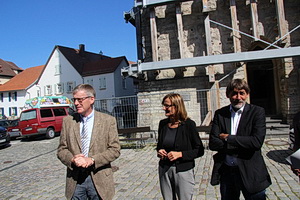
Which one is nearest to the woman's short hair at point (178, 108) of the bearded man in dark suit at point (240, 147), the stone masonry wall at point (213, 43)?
the bearded man in dark suit at point (240, 147)

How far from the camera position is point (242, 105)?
262 centimetres

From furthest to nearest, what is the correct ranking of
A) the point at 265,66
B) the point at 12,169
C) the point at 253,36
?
the point at 265,66 → the point at 253,36 → the point at 12,169

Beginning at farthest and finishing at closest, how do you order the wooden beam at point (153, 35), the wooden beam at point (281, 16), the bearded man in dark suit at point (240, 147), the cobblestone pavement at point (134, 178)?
the wooden beam at point (153, 35), the wooden beam at point (281, 16), the cobblestone pavement at point (134, 178), the bearded man in dark suit at point (240, 147)

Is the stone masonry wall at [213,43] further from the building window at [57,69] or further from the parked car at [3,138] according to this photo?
the building window at [57,69]

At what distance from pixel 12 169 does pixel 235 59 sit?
892cm

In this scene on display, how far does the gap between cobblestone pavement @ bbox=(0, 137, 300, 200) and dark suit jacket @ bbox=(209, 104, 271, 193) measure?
1.78m

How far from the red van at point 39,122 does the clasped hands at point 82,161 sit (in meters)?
13.2


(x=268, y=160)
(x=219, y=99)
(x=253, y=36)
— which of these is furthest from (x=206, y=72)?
(x=268, y=160)

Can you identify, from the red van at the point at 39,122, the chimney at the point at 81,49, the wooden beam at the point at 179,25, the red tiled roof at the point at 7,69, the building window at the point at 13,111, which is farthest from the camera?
the red tiled roof at the point at 7,69

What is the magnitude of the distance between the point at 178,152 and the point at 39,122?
13.5 metres

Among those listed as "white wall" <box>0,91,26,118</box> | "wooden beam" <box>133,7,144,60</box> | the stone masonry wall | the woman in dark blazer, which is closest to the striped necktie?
the woman in dark blazer

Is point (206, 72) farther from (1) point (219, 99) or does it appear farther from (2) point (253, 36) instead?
(2) point (253, 36)

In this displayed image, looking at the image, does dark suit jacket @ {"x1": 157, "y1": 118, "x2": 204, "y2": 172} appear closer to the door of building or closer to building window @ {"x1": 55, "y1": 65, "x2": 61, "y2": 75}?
the door of building

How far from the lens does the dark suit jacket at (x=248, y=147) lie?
2393 mm
